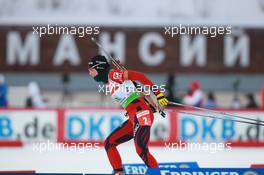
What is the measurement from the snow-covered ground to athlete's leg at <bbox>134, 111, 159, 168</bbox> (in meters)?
1.58

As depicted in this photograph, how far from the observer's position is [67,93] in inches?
947

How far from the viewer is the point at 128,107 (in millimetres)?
9258

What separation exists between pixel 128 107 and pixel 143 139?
47cm

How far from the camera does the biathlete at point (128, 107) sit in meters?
8.97

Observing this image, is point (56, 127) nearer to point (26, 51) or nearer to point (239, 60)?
point (26, 51)

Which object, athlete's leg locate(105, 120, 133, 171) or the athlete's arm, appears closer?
the athlete's arm

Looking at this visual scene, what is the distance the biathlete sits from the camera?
29.4 ft

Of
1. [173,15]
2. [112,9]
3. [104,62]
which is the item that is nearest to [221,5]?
[173,15]
